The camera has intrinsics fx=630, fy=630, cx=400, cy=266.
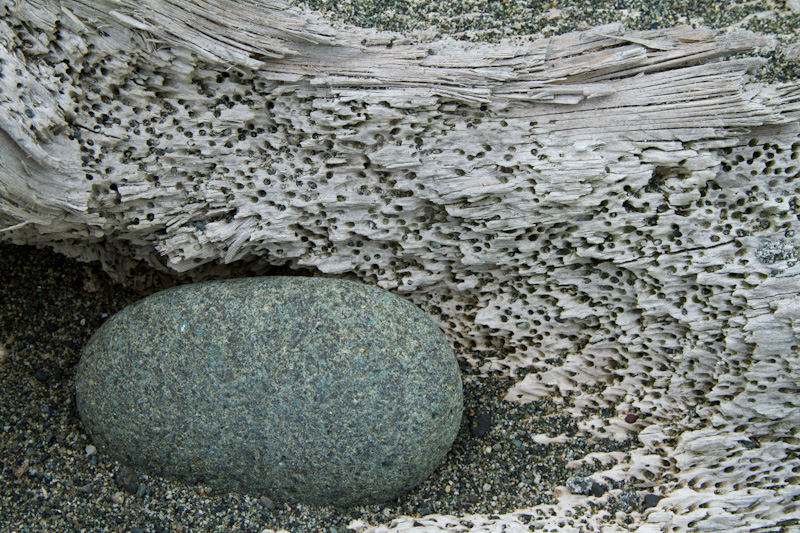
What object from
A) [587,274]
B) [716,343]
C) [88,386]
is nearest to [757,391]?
[716,343]

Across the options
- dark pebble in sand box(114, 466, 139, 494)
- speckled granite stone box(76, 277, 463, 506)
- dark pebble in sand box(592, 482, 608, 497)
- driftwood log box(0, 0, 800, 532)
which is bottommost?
dark pebble in sand box(114, 466, 139, 494)

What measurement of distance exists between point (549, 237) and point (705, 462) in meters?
1.16

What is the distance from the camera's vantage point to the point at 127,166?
2.67m

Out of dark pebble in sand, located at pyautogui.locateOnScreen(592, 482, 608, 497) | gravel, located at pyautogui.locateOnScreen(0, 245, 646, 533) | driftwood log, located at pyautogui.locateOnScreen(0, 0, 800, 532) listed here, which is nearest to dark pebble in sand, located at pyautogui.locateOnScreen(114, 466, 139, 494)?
gravel, located at pyautogui.locateOnScreen(0, 245, 646, 533)

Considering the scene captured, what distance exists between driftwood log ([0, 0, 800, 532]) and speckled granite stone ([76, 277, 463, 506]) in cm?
30

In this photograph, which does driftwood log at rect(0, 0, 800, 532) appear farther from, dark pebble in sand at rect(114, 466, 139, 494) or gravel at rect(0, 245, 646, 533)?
dark pebble in sand at rect(114, 466, 139, 494)

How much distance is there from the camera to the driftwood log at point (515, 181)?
261cm

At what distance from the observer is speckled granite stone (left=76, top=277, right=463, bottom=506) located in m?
2.62

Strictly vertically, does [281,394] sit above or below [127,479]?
above

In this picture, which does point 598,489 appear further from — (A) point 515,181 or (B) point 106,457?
(B) point 106,457

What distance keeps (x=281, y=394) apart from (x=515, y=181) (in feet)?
4.43

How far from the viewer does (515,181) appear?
275 cm

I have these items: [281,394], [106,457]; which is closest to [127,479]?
[106,457]

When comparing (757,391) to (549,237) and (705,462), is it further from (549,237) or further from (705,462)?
(549,237)
